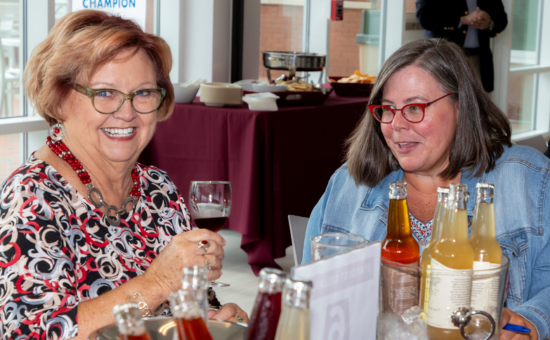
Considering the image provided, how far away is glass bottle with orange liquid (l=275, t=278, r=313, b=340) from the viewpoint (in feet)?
2.00

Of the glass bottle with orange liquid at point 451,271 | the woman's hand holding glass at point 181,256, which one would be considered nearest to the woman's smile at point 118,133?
the woman's hand holding glass at point 181,256

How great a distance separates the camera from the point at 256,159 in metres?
3.44

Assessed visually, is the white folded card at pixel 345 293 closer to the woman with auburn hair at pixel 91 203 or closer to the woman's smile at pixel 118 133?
the woman with auburn hair at pixel 91 203

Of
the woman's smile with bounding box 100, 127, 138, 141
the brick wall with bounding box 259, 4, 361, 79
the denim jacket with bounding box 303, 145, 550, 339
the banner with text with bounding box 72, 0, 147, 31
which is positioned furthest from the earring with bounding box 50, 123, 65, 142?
the brick wall with bounding box 259, 4, 361, 79

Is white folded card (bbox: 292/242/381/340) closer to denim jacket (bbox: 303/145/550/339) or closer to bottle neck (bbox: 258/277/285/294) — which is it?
bottle neck (bbox: 258/277/285/294)

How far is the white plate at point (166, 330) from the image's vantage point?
770mm

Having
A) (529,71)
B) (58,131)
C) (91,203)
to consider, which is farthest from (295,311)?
(529,71)

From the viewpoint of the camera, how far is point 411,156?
155cm

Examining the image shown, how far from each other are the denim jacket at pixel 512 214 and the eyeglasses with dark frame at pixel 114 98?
0.52 metres

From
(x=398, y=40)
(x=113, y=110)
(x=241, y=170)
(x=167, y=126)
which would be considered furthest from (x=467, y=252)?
(x=398, y=40)

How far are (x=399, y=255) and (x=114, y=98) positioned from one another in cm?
78

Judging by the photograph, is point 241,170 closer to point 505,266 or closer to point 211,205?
point 211,205

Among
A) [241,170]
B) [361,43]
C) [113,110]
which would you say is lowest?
[241,170]

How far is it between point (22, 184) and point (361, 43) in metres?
6.42
